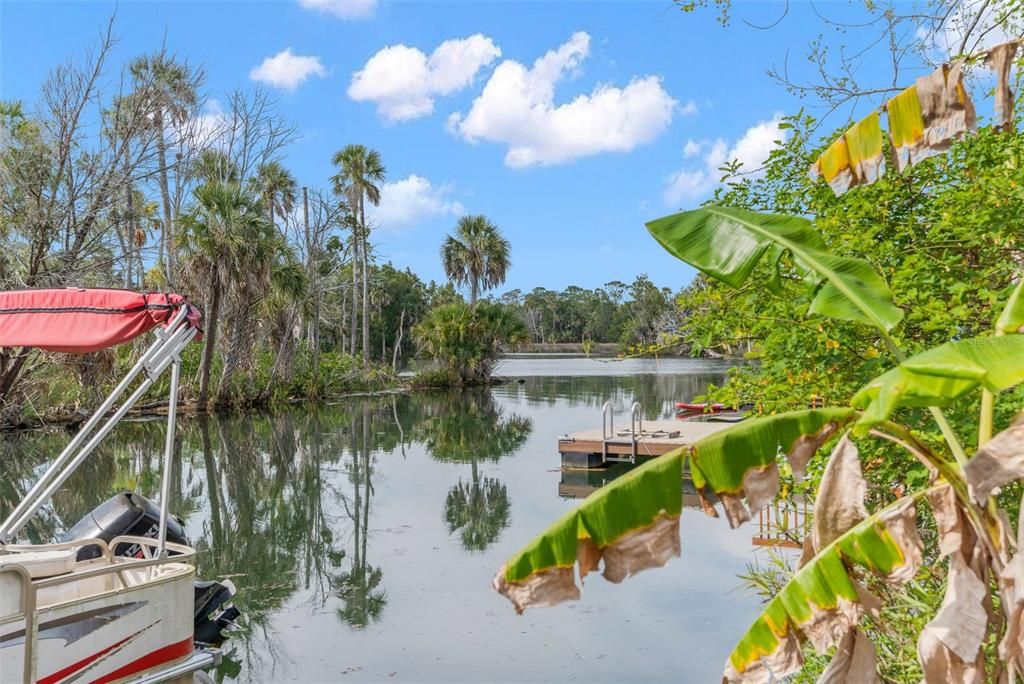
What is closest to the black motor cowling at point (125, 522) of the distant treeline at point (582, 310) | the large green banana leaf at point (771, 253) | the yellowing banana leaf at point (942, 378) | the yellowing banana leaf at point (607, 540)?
the yellowing banana leaf at point (607, 540)

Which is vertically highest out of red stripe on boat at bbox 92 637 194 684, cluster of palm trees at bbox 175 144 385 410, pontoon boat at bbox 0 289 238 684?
cluster of palm trees at bbox 175 144 385 410

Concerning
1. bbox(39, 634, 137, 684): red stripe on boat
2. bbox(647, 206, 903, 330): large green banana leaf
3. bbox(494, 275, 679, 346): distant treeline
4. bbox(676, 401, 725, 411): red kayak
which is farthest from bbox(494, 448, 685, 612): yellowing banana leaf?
bbox(494, 275, 679, 346): distant treeline

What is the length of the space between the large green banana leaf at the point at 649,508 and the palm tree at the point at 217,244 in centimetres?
2622

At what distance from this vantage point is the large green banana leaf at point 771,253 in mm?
3025

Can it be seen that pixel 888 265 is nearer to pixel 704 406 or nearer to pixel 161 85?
pixel 704 406

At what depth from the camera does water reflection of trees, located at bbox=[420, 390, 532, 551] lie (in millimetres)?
11867

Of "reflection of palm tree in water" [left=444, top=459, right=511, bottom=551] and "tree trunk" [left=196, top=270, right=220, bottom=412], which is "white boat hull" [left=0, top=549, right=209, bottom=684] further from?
"tree trunk" [left=196, top=270, right=220, bottom=412]

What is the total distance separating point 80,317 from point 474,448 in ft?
46.5

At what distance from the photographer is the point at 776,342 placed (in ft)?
15.9

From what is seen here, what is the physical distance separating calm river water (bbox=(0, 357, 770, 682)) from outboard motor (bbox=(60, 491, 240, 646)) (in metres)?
0.42

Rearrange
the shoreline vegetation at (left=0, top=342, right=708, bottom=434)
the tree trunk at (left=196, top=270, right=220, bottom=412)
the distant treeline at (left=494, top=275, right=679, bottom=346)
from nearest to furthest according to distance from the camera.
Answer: the shoreline vegetation at (left=0, top=342, right=708, bottom=434) → the tree trunk at (left=196, top=270, right=220, bottom=412) → the distant treeline at (left=494, top=275, right=679, bottom=346)

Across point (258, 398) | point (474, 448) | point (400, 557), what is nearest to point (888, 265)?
point (400, 557)

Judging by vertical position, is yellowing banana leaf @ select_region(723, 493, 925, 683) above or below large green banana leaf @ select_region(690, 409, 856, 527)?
below

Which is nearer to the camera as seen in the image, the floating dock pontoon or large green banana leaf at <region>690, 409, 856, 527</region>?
large green banana leaf at <region>690, 409, 856, 527</region>
